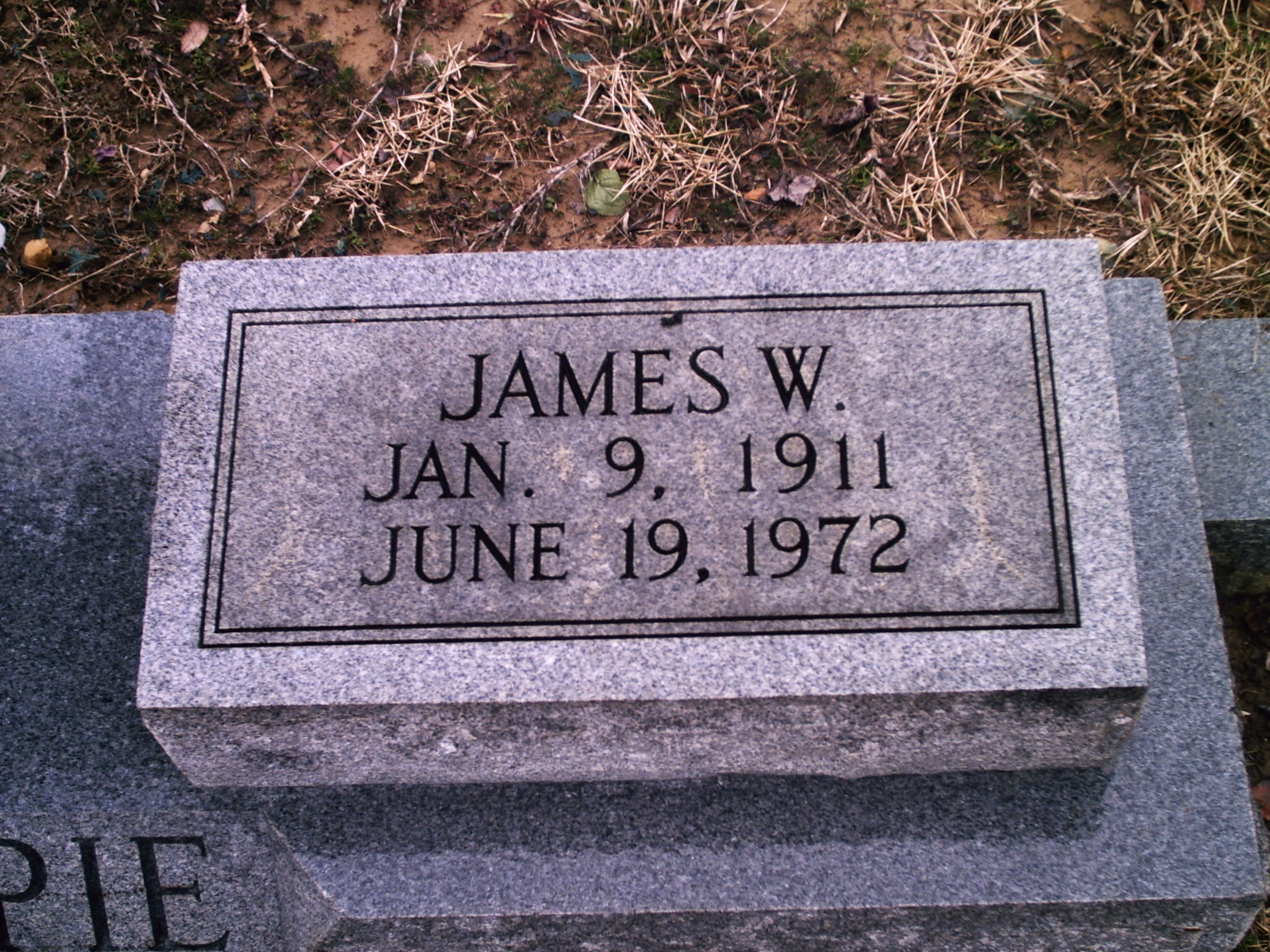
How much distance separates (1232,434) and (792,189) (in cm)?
162

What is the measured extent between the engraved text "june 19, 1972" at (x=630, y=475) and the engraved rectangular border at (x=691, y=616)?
0.37 feet

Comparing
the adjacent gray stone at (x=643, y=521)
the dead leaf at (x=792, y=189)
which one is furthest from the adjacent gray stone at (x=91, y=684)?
the dead leaf at (x=792, y=189)

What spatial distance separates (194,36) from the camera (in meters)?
3.42

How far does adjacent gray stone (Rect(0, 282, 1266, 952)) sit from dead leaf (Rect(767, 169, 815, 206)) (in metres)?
1.33

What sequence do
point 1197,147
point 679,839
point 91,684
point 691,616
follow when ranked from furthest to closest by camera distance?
point 1197,147, point 91,684, point 679,839, point 691,616

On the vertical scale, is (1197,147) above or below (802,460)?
above

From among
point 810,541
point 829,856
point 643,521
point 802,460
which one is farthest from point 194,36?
point 829,856

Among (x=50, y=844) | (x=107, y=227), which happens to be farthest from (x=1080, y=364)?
(x=107, y=227)

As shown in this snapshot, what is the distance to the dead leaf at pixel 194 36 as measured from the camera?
3412 millimetres

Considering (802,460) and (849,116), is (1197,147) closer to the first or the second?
(849,116)

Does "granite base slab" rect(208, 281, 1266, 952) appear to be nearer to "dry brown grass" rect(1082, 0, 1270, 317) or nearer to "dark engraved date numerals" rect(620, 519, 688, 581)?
"dark engraved date numerals" rect(620, 519, 688, 581)

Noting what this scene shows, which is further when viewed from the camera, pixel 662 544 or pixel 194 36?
pixel 194 36

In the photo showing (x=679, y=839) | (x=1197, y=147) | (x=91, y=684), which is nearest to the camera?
(x=679, y=839)

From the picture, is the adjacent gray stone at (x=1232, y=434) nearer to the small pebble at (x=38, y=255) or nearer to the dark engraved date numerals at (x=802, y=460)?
the dark engraved date numerals at (x=802, y=460)
